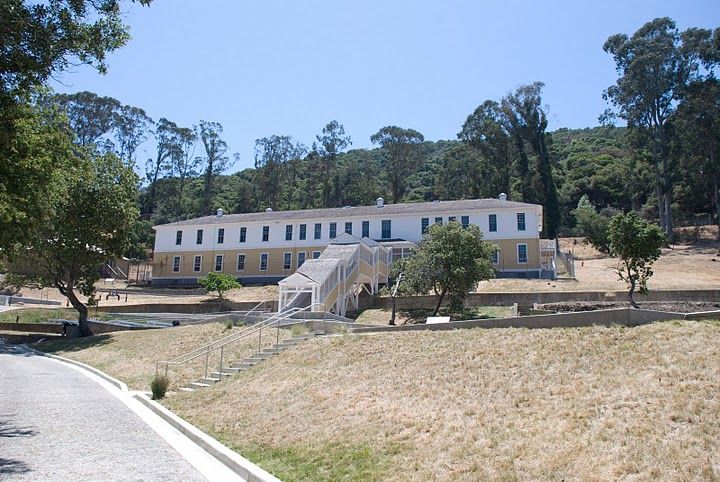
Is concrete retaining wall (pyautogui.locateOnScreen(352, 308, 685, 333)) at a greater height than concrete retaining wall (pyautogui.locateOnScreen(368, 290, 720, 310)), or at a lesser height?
lesser

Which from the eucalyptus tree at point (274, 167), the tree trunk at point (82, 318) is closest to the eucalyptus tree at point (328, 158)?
the eucalyptus tree at point (274, 167)

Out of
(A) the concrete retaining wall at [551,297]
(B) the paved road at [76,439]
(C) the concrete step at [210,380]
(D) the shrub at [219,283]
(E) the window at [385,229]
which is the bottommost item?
(B) the paved road at [76,439]

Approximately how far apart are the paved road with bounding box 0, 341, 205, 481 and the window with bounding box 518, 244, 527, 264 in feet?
118

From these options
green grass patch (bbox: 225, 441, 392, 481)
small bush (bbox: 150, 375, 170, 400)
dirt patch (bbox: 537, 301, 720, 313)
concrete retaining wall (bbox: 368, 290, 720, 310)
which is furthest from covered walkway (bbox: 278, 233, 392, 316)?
green grass patch (bbox: 225, 441, 392, 481)

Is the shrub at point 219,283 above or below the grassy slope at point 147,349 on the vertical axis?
above

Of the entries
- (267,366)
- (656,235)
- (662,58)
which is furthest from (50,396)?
(662,58)

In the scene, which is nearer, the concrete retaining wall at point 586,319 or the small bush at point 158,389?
the concrete retaining wall at point 586,319

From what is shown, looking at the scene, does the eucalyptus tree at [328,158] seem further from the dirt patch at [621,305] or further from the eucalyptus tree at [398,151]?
the dirt patch at [621,305]

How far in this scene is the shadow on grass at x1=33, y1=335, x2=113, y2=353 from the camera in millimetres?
33406

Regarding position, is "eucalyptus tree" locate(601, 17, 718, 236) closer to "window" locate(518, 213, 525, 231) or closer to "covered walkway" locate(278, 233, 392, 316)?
"window" locate(518, 213, 525, 231)

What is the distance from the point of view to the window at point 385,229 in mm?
53031

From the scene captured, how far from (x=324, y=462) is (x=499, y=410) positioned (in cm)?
301

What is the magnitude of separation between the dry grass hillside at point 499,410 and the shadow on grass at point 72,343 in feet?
66.7

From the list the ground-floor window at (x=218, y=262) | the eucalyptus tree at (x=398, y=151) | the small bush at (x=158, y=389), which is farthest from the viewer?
the eucalyptus tree at (x=398, y=151)
